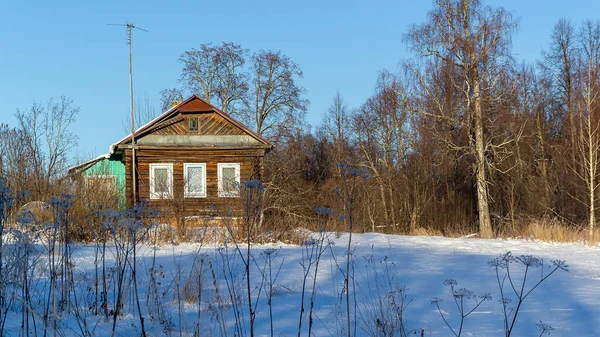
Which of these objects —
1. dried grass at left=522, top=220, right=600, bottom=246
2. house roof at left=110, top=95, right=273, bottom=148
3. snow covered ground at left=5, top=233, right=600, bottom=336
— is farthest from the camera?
house roof at left=110, top=95, right=273, bottom=148

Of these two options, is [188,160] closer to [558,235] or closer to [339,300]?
[558,235]

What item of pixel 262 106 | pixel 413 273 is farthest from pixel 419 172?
pixel 413 273

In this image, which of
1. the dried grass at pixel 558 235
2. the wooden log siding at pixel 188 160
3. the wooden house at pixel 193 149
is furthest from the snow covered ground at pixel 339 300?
the wooden house at pixel 193 149

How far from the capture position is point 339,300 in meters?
5.85

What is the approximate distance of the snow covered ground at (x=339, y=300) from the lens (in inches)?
178

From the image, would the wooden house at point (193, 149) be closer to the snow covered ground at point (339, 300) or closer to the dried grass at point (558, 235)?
the dried grass at point (558, 235)

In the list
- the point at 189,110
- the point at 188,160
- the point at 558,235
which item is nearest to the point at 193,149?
the point at 188,160

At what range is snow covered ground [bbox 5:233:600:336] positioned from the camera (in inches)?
178

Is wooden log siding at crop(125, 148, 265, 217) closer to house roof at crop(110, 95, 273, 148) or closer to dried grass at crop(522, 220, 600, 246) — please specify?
house roof at crop(110, 95, 273, 148)

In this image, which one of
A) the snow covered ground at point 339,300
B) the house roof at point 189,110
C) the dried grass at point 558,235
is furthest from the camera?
the house roof at point 189,110

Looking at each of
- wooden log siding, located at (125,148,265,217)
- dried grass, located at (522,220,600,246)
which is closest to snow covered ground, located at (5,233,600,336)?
dried grass, located at (522,220,600,246)

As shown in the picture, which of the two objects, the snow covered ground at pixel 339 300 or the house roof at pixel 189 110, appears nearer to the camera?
the snow covered ground at pixel 339 300

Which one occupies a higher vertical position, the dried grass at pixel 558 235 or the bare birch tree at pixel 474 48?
the bare birch tree at pixel 474 48

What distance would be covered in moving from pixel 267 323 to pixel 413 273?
3555mm
